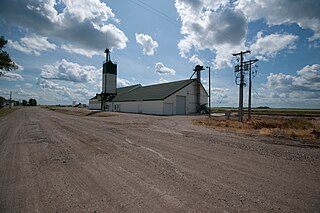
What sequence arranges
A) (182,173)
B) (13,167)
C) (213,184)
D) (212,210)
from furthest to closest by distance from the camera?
(13,167)
(182,173)
(213,184)
(212,210)

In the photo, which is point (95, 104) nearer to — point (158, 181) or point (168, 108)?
point (168, 108)

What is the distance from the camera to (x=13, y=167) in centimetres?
502

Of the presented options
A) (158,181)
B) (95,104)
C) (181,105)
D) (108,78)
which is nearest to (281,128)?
(158,181)

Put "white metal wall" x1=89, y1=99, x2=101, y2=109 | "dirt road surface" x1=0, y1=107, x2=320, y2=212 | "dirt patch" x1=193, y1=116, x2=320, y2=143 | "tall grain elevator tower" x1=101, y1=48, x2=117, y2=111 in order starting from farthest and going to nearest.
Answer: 1. "white metal wall" x1=89, y1=99, x2=101, y2=109
2. "tall grain elevator tower" x1=101, y1=48, x2=117, y2=111
3. "dirt patch" x1=193, y1=116, x2=320, y2=143
4. "dirt road surface" x1=0, y1=107, x2=320, y2=212

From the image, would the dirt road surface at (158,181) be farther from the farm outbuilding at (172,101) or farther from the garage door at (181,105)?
the garage door at (181,105)

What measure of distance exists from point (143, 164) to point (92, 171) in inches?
55.6

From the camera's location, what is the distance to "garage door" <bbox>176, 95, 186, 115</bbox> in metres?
35.8

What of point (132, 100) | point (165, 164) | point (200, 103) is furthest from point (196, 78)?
point (165, 164)

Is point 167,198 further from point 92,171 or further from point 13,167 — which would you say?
point 13,167

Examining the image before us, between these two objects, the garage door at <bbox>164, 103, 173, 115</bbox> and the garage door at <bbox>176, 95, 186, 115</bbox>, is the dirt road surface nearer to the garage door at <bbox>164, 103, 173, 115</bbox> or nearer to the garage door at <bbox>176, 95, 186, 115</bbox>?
the garage door at <bbox>164, 103, 173, 115</bbox>

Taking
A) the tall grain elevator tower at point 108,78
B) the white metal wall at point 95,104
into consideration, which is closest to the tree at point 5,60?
the tall grain elevator tower at point 108,78

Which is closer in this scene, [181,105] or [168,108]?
[168,108]

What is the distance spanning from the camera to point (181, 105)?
36406 mm

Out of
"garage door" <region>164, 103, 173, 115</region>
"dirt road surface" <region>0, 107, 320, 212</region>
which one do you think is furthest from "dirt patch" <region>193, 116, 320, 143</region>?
"garage door" <region>164, 103, 173, 115</region>
